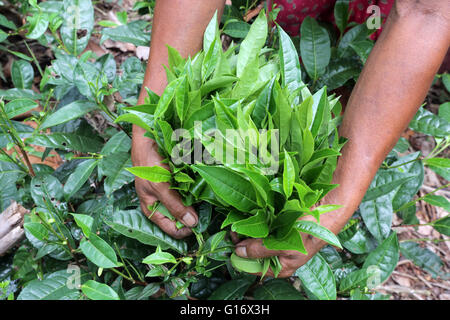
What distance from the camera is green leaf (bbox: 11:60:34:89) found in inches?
56.6

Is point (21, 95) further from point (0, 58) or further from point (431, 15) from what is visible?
point (431, 15)

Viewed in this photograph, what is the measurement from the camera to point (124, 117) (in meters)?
0.83

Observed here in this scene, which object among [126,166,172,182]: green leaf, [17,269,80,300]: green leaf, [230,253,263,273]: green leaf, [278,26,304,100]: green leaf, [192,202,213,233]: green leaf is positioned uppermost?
[278,26,304,100]: green leaf

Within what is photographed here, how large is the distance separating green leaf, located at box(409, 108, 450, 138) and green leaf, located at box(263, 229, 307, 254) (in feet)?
2.43

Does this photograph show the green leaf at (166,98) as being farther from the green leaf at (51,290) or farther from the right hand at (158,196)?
the green leaf at (51,290)

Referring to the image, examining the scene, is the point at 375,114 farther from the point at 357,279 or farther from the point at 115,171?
the point at 115,171

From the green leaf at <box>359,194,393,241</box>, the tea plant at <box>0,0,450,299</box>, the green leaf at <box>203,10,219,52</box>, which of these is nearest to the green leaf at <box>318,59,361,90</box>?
A: the tea plant at <box>0,0,450,299</box>

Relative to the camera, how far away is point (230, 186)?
0.81 meters

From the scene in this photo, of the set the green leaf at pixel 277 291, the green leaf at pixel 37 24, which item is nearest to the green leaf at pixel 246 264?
the green leaf at pixel 277 291

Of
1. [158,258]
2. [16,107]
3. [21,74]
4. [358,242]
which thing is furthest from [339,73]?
[21,74]

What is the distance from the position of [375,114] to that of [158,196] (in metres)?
0.55

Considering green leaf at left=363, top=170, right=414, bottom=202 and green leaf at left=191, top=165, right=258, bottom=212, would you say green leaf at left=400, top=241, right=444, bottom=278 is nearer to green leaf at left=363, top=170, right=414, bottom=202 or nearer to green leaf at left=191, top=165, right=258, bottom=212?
green leaf at left=363, top=170, right=414, bottom=202

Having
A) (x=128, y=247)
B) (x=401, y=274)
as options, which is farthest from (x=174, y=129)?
(x=401, y=274)

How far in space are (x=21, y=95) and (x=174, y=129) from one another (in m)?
0.74
